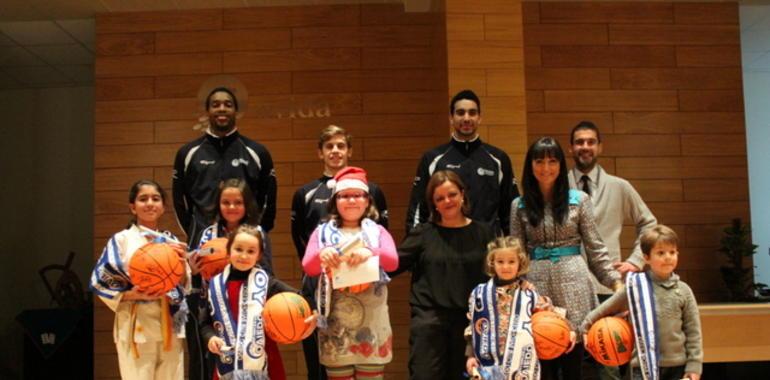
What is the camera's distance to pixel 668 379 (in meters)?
2.99

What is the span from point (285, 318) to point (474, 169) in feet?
4.85

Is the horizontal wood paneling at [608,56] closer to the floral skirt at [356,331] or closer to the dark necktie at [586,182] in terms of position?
the dark necktie at [586,182]

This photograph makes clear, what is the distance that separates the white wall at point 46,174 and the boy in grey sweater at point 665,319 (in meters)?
7.03

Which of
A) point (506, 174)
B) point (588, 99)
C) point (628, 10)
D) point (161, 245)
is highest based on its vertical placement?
point (628, 10)

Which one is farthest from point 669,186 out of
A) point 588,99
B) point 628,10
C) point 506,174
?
point 506,174

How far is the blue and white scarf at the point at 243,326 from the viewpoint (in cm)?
303

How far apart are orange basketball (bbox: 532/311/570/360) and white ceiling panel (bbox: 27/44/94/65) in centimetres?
583

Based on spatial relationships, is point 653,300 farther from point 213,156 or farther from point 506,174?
point 213,156

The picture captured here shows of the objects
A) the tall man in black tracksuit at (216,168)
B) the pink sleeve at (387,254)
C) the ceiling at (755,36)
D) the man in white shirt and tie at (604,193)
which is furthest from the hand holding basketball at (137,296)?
the ceiling at (755,36)

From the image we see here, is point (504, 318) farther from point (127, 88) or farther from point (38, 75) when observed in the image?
point (38, 75)

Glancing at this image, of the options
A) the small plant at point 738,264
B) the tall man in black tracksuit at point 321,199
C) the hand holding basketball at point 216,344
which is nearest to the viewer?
the hand holding basketball at point 216,344

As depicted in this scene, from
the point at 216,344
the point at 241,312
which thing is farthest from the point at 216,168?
the point at 216,344

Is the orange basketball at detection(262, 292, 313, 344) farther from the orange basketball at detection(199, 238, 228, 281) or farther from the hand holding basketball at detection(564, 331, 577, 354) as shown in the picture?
the hand holding basketball at detection(564, 331, 577, 354)

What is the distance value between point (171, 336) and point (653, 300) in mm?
2193
